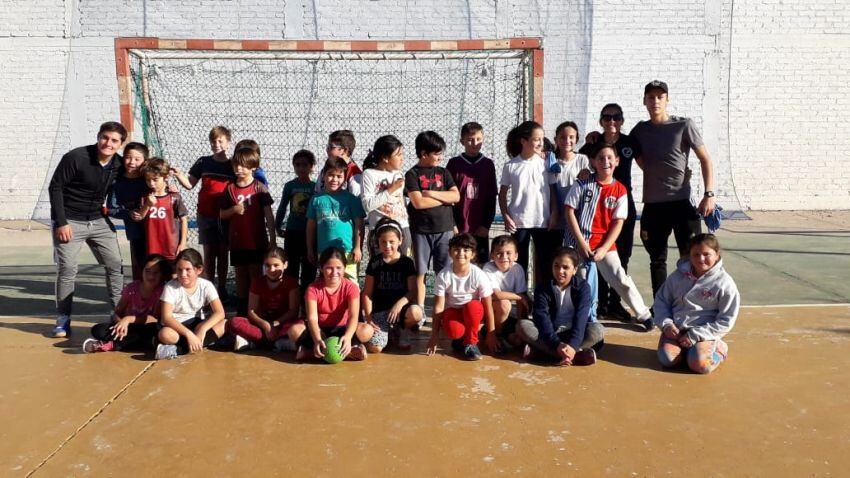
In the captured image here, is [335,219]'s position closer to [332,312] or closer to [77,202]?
Result: [332,312]

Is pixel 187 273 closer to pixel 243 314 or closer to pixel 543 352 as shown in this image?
pixel 243 314

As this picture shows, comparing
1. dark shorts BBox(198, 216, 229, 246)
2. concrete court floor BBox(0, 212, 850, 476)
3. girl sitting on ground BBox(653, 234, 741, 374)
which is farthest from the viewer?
dark shorts BBox(198, 216, 229, 246)

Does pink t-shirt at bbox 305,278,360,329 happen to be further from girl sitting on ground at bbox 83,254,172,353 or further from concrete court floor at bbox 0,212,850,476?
girl sitting on ground at bbox 83,254,172,353

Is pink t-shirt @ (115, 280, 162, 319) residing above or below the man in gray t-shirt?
below

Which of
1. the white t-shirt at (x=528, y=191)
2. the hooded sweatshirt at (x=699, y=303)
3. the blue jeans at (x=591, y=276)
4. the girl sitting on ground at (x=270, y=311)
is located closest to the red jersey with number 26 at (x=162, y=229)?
the girl sitting on ground at (x=270, y=311)

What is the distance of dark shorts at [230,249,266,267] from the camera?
576 centimetres

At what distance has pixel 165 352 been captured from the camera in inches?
189

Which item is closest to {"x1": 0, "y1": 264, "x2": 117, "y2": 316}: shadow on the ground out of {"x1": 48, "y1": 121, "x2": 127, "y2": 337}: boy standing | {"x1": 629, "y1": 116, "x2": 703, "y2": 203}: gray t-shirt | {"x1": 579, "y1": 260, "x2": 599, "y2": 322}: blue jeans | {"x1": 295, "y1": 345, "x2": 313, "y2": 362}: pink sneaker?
{"x1": 48, "y1": 121, "x2": 127, "y2": 337}: boy standing

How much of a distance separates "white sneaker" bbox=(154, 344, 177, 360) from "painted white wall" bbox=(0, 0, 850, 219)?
7.78 meters

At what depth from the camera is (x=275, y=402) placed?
158 inches

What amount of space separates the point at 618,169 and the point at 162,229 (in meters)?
3.29

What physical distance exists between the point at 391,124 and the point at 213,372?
299 inches

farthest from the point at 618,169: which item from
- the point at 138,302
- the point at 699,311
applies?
the point at 138,302

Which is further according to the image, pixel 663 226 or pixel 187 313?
pixel 663 226
